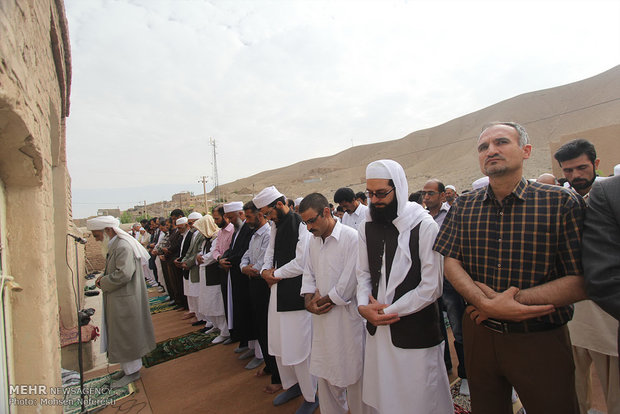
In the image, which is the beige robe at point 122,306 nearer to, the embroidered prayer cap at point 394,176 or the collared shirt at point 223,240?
the collared shirt at point 223,240

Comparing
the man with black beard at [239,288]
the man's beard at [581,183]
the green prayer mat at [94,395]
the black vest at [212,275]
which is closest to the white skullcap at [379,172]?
the man's beard at [581,183]

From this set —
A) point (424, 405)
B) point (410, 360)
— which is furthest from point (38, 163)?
point (424, 405)

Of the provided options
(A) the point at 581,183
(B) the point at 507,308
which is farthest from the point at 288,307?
(A) the point at 581,183

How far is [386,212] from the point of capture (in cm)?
219

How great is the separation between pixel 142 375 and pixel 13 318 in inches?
99.9

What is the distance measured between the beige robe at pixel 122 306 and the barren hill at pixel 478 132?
98.9 feet

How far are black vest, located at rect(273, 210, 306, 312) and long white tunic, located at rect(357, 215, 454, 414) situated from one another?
43.6 inches

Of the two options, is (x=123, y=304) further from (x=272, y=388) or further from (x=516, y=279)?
(x=516, y=279)

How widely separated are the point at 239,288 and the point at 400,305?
298 centimetres

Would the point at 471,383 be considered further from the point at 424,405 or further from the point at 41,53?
the point at 41,53

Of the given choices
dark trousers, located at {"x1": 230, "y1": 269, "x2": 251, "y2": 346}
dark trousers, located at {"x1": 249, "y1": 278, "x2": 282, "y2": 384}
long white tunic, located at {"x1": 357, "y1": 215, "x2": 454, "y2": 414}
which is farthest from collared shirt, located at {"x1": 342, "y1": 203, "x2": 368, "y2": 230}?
long white tunic, located at {"x1": 357, "y1": 215, "x2": 454, "y2": 414}

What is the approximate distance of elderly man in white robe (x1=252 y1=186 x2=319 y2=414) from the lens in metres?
3.03

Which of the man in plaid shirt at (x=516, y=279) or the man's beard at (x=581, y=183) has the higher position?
the man's beard at (x=581, y=183)

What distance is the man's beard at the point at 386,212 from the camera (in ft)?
7.13
